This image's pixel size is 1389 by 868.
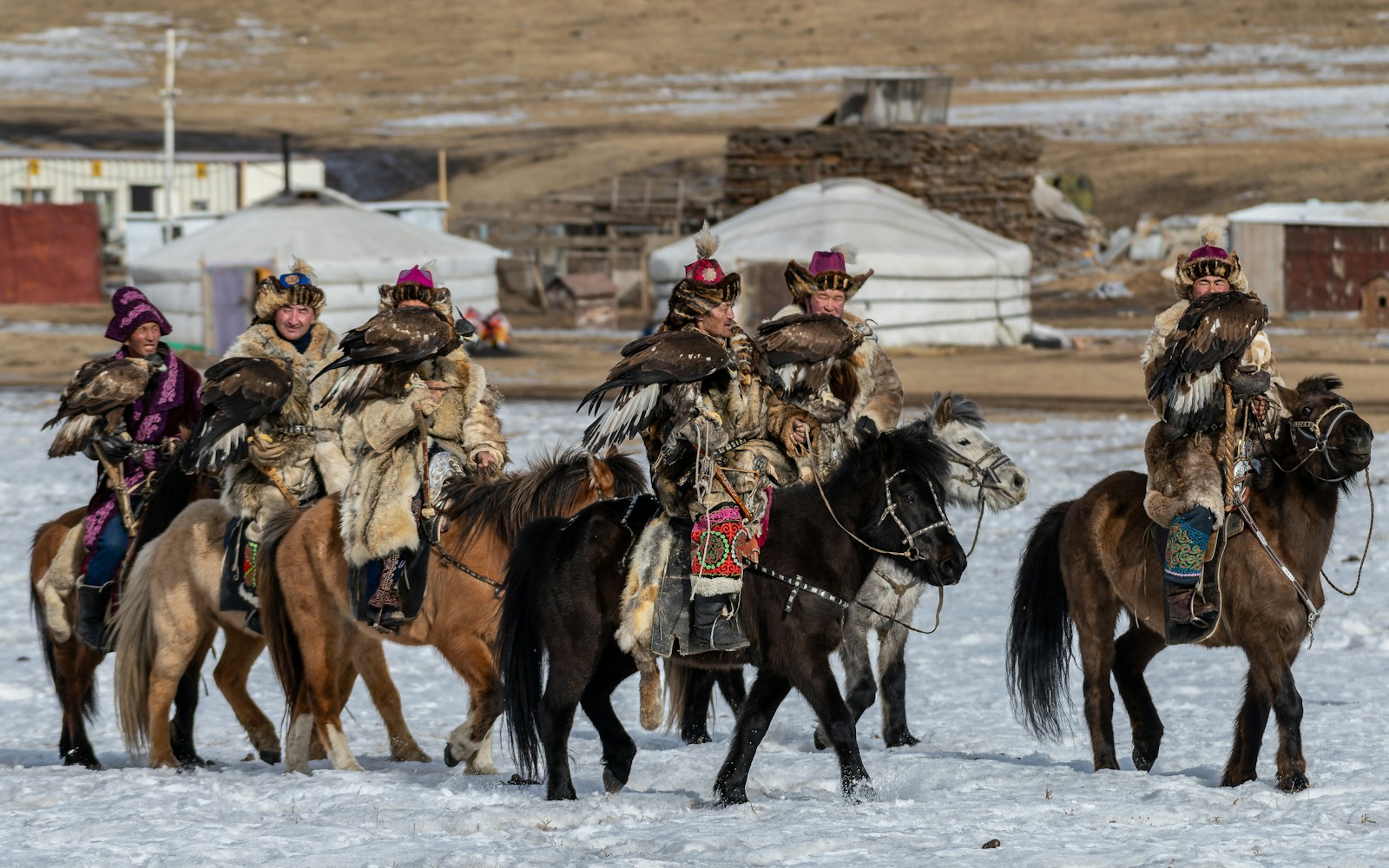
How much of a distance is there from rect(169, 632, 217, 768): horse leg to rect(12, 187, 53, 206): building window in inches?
1465

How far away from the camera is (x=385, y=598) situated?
6.59 meters

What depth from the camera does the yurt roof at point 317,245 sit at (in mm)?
26703

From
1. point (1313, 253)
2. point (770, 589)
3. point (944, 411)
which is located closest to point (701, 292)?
point (770, 589)

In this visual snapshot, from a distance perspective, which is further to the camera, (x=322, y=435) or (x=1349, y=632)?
(x=1349, y=632)

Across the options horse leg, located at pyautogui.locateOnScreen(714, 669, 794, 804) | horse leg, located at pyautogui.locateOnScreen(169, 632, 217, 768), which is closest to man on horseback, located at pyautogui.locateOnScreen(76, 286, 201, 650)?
horse leg, located at pyautogui.locateOnScreen(169, 632, 217, 768)

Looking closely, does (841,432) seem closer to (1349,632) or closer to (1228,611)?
(1228,611)

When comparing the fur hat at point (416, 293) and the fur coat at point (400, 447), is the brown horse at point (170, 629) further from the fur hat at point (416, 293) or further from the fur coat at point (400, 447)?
the fur hat at point (416, 293)

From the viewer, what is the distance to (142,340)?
7.28 meters

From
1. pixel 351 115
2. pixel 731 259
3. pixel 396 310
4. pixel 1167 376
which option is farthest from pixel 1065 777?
pixel 351 115

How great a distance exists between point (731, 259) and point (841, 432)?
19732 millimetres

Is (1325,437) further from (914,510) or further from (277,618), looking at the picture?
(277,618)

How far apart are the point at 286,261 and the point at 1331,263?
1792 cm

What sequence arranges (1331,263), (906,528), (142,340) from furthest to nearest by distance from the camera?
1. (1331,263)
2. (142,340)
3. (906,528)

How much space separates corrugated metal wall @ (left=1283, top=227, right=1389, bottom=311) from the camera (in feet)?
101
